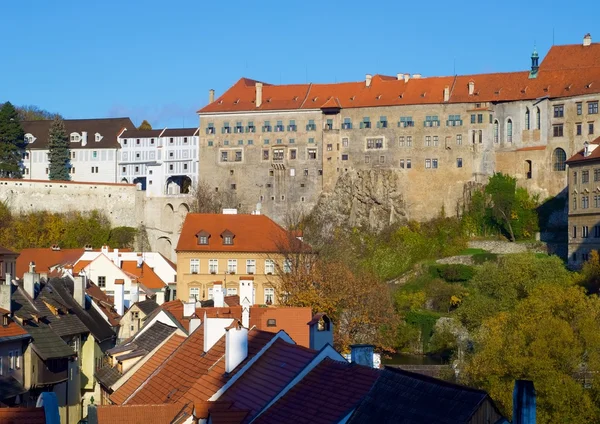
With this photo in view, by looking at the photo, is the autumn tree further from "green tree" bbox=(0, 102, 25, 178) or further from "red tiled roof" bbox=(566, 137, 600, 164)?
"green tree" bbox=(0, 102, 25, 178)

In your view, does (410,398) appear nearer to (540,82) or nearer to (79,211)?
(540,82)

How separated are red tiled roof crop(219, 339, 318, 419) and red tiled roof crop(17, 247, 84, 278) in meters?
A: 45.0

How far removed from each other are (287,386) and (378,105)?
65.3 meters

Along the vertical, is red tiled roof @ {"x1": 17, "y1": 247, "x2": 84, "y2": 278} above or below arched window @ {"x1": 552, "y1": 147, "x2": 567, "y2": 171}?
below

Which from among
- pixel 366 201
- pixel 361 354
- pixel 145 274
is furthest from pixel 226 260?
pixel 361 354

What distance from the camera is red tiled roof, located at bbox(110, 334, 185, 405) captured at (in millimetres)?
22969

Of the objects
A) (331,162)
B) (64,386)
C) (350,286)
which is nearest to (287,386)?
(64,386)

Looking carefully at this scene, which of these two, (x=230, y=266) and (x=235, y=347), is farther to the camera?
(x=230, y=266)

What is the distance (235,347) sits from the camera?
1920 cm

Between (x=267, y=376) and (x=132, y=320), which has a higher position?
(x=267, y=376)

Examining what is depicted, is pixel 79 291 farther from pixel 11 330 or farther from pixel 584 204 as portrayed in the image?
pixel 584 204

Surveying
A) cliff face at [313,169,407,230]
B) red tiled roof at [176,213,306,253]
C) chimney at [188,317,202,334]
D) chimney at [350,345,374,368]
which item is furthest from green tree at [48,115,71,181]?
chimney at [350,345,374,368]

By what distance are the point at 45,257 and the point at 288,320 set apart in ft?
122

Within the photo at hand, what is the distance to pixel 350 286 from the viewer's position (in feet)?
168
